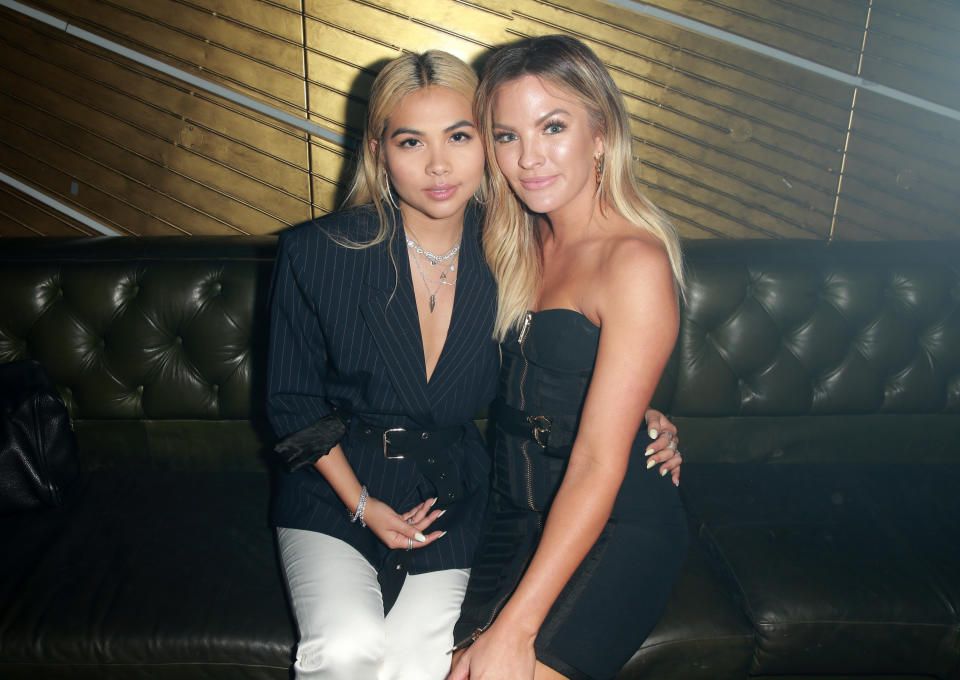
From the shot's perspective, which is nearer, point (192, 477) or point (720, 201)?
point (192, 477)

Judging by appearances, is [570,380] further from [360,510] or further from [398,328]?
[360,510]

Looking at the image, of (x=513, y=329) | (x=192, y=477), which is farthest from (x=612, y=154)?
(x=192, y=477)

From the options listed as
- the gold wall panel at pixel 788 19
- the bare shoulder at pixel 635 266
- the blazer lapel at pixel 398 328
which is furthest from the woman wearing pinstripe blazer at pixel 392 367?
the gold wall panel at pixel 788 19

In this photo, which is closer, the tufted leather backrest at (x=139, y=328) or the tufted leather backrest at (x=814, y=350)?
the tufted leather backrest at (x=139, y=328)

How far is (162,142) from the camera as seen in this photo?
2.54m

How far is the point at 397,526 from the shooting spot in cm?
165

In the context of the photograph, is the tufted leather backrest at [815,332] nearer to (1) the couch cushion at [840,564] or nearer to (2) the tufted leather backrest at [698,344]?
(2) the tufted leather backrest at [698,344]

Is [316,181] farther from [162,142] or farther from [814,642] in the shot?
[814,642]

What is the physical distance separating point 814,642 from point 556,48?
166cm

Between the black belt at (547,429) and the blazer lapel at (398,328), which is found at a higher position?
the blazer lapel at (398,328)

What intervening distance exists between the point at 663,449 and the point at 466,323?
26.2 inches

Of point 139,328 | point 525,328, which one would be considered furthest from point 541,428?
point 139,328

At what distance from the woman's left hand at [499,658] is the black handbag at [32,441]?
1.38 metres

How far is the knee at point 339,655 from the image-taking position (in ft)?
4.61
